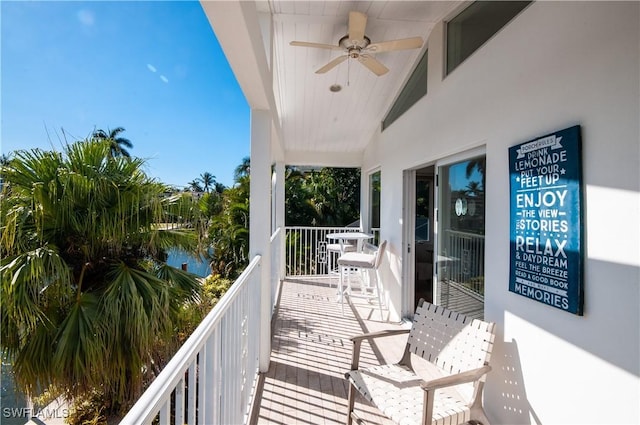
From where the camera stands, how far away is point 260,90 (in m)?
2.53

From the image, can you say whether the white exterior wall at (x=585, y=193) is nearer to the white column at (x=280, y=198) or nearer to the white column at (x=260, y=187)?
the white column at (x=260, y=187)

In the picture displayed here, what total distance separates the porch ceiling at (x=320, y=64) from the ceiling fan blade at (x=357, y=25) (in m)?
0.26

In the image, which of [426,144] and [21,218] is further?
[426,144]

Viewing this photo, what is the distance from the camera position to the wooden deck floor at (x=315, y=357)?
2436 millimetres

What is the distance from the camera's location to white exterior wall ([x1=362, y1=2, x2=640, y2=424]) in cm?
136

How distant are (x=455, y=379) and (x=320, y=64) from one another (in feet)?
11.6

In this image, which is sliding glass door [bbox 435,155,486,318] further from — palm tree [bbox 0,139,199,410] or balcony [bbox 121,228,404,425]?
palm tree [bbox 0,139,199,410]

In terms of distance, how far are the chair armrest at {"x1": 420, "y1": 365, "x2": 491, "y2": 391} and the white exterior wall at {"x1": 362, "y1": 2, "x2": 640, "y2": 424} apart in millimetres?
307

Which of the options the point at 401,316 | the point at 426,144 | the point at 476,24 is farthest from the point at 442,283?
the point at 476,24

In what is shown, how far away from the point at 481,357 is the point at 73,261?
320 cm

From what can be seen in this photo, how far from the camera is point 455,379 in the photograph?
68.9 inches

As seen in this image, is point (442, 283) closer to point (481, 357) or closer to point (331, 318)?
point (481, 357)

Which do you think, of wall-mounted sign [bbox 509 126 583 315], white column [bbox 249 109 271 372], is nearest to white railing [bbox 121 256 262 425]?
white column [bbox 249 109 271 372]

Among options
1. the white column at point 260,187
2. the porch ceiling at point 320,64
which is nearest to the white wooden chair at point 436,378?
the white column at point 260,187
